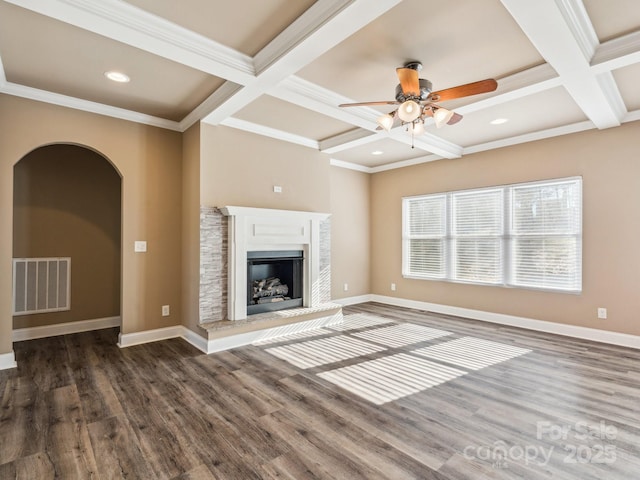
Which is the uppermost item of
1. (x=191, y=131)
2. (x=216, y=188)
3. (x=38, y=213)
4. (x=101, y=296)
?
(x=191, y=131)

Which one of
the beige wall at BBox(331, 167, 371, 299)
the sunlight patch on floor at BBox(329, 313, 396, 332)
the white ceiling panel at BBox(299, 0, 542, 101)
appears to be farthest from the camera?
the beige wall at BBox(331, 167, 371, 299)

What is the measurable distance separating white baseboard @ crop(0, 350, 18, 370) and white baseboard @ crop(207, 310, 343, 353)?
5.91 feet

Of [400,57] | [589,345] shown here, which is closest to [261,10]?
[400,57]

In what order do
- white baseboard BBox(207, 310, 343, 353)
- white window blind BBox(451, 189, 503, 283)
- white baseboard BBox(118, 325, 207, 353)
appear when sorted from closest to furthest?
white baseboard BBox(207, 310, 343, 353) < white baseboard BBox(118, 325, 207, 353) < white window blind BBox(451, 189, 503, 283)

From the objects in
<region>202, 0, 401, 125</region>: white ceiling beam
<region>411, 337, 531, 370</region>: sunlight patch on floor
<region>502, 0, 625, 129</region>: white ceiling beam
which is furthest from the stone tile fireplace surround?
<region>502, 0, 625, 129</region>: white ceiling beam

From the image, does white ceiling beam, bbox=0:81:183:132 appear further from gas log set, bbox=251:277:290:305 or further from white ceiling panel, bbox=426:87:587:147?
white ceiling panel, bbox=426:87:587:147

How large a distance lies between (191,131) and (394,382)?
12.1 feet

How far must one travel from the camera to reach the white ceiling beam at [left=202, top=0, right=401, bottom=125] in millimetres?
2113

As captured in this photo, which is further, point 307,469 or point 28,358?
point 28,358

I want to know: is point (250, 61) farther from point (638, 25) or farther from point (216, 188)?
point (638, 25)

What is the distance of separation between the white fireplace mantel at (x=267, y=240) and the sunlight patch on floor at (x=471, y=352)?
186 cm

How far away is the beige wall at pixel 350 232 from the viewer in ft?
20.8

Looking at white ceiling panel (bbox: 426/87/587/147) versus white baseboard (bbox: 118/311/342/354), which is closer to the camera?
white ceiling panel (bbox: 426/87/587/147)

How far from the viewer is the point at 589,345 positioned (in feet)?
13.3
